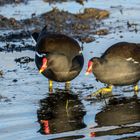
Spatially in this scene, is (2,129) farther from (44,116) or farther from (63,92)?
(63,92)

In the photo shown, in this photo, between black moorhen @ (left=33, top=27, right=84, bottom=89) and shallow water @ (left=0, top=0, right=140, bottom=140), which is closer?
shallow water @ (left=0, top=0, right=140, bottom=140)

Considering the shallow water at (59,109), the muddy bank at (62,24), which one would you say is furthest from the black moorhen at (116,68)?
the muddy bank at (62,24)

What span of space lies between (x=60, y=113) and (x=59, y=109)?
0.24 metres

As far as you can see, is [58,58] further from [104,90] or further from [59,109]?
[59,109]

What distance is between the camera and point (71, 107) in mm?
10281

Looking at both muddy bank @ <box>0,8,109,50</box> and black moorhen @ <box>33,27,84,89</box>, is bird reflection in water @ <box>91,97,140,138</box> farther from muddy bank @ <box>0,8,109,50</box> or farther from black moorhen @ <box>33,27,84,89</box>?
muddy bank @ <box>0,8,109,50</box>

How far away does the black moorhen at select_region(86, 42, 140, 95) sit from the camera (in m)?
10.8

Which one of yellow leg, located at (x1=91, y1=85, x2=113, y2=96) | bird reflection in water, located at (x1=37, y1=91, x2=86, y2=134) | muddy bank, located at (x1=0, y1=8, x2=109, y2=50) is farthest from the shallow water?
muddy bank, located at (x1=0, y1=8, x2=109, y2=50)

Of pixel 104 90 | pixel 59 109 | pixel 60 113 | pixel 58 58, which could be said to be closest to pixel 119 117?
pixel 60 113

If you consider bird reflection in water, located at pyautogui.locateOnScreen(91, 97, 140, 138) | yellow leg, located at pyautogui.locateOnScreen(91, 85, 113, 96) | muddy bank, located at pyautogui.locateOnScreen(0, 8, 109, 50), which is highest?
muddy bank, located at pyautogui.locateOnScreen(0, 8, 109, 50)

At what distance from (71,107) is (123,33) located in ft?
16.6

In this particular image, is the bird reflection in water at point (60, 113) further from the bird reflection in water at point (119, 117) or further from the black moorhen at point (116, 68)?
the black moorhen at point (116, 68)

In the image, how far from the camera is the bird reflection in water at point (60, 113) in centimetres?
920

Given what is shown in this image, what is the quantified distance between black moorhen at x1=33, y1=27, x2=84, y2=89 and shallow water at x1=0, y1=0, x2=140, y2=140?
0.90ft
